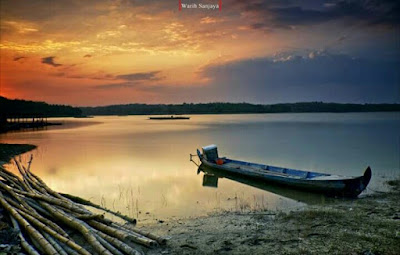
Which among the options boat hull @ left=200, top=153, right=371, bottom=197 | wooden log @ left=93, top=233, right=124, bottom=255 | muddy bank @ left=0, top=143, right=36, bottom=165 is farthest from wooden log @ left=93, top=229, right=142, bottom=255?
muddy bank @ left=0, top=143, right=36, bottom=165

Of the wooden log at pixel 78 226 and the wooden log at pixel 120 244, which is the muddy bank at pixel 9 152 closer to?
the wooden log at pixel 78 226

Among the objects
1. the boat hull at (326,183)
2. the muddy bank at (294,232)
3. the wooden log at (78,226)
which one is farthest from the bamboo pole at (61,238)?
the boat hull at (326,183)

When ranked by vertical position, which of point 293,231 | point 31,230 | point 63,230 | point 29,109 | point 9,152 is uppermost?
point 29,109

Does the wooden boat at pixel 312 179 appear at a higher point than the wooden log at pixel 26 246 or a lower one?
lower

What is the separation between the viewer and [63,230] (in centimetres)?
860

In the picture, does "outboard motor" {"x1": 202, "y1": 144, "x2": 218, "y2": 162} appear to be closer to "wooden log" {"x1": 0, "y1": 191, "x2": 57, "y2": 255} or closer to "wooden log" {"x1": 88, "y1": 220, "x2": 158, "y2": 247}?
"wooden log" {"x1": 88, "y1": 220, "x2": 158, "y2": 247}

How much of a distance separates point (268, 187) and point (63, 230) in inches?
492

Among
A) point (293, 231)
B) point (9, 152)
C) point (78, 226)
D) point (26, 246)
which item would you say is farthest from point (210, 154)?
point (9, 152)

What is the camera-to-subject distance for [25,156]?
31484 mm

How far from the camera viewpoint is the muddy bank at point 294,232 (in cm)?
840

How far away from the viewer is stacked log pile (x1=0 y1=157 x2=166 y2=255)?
7.68m

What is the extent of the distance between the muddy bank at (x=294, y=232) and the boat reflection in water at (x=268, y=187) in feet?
6.84

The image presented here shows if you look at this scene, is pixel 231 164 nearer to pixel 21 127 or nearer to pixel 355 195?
pixel 355 195

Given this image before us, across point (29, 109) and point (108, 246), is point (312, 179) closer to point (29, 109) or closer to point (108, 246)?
point (108, 246)
